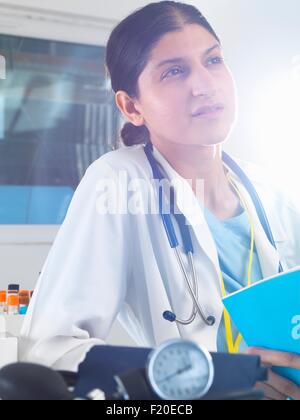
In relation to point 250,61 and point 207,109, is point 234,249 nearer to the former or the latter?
point 207,109

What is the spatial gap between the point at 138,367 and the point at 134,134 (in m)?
0.80

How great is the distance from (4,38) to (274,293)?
3.39 ft

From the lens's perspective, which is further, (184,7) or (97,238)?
(184,7)

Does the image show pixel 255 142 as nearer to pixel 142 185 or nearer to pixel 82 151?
pixel 142 185

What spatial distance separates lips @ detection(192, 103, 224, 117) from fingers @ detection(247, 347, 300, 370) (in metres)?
0.60

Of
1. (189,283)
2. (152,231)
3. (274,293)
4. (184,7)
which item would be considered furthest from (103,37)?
(274,293)

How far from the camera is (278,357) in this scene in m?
0.93

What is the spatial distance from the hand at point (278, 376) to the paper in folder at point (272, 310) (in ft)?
0.04

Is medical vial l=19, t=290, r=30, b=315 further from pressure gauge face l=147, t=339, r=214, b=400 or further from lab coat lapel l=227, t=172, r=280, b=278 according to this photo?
pressure gauge face l=147, t=339, r=214, b=400

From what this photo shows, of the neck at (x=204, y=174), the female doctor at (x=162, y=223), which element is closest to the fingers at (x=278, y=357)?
the female doctor at (x=162, y=223)

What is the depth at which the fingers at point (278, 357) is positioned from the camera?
92cm

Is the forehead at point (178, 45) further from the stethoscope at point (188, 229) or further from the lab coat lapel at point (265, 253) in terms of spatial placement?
the lab coat lapel at point (265, 253)

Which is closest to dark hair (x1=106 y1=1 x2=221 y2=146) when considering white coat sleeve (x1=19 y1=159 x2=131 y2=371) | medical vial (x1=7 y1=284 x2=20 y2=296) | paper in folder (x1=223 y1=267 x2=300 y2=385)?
white coat sleeve (x1=19 y1=159 x2=131 y2=371)
